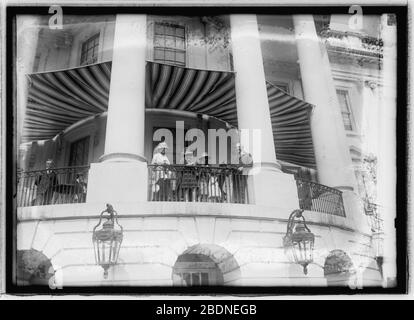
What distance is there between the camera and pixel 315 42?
784cm

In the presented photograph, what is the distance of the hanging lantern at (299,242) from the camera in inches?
286

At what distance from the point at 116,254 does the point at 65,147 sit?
2.68m

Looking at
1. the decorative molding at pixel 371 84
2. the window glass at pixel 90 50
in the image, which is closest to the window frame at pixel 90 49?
the window glass at pixel 90 50

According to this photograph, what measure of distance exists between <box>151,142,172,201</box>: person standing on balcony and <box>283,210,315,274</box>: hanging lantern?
1809mm

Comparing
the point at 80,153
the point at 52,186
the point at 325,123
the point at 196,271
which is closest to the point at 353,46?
the point at 325,123

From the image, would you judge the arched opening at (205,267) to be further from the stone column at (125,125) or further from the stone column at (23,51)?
the stone column at (23,51)

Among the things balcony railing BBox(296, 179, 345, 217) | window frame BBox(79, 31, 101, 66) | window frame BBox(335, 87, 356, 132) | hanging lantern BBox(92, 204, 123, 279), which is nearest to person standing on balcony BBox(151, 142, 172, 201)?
hanging lantern BBox(92, 204, 123, 279)

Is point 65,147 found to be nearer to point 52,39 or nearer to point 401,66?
point 52,39

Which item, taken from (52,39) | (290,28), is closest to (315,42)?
(290,28)

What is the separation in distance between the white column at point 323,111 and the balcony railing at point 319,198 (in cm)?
14

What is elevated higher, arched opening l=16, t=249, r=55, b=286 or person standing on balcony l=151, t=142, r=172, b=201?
person standing on balcony l=151, t=142, r=172, b=201

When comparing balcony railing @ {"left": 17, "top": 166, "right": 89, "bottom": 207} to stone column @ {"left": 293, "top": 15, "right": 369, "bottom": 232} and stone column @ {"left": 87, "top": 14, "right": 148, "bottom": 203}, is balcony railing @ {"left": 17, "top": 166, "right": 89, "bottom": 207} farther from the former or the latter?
stone column @ {"left": 293, "top": 15, "right": 369, "bottom": 232}

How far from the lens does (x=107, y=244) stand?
7.13 m

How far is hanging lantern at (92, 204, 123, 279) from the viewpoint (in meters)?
7.06
